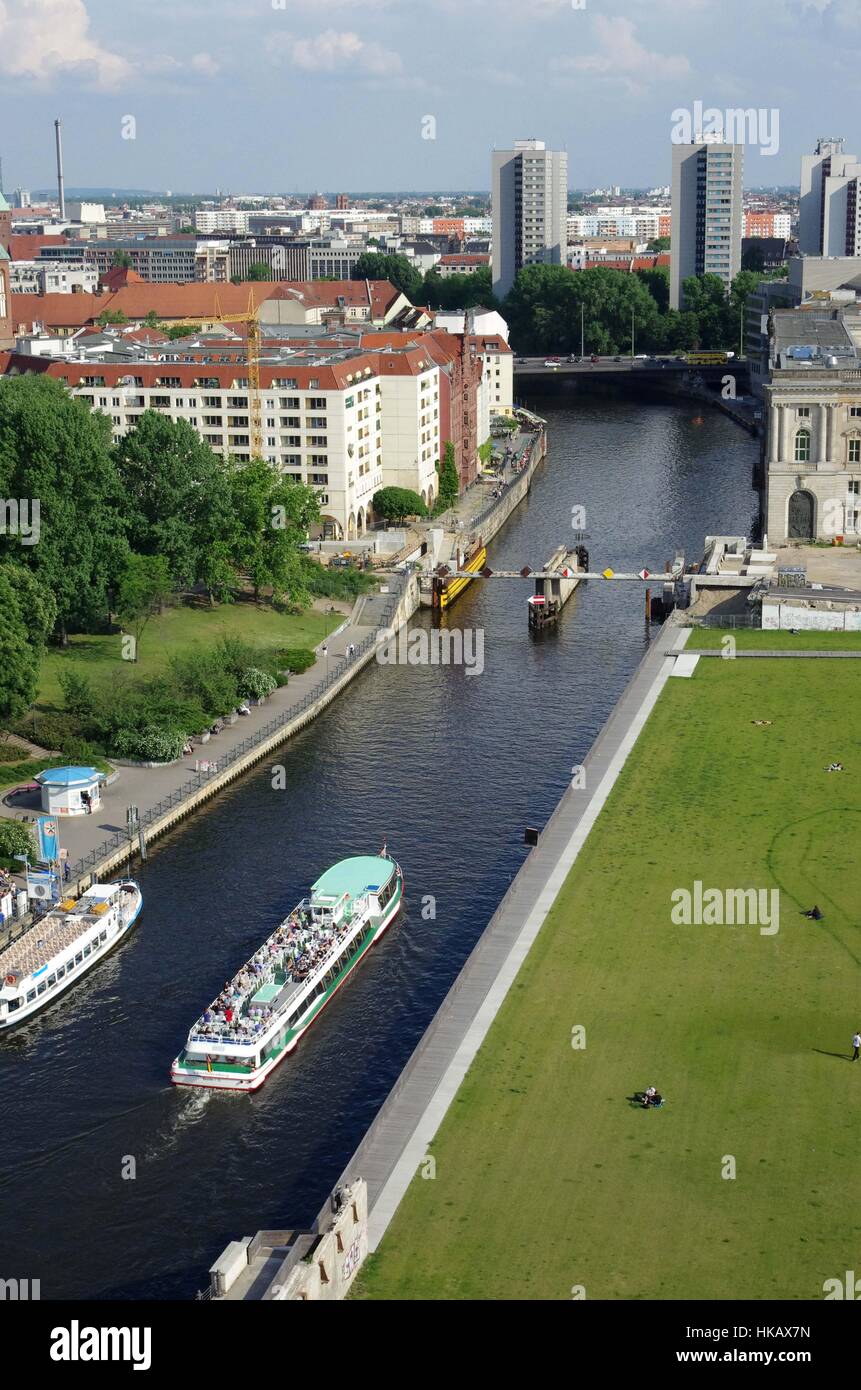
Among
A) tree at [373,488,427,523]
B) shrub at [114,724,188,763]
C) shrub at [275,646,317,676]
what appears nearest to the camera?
shrub at [114,724,188,763]

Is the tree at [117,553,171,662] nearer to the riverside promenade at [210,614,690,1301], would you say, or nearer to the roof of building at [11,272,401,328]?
the riverside promenade at [210,614,690,1301]

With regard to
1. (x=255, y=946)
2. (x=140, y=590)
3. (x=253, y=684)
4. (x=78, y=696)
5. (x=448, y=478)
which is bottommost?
(x=255, y=946)

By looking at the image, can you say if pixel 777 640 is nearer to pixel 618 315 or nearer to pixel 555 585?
pixel 555 585

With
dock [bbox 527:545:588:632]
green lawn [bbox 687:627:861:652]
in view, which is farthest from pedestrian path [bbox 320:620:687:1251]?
dock [bbox 527:545:588:632]

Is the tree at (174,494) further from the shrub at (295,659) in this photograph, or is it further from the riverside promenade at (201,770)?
the shrub at (295,659)

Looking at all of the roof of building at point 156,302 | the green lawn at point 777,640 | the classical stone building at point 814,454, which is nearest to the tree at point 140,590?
the green lawn at point 777,640

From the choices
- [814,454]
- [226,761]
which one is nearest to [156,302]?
[814,454]
